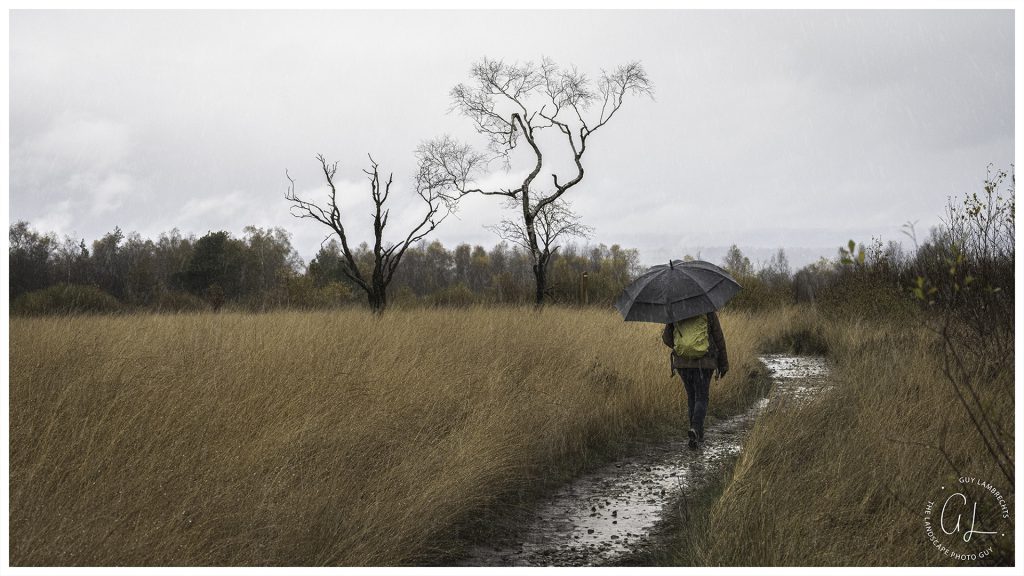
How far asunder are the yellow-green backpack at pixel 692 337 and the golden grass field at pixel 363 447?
90 cm

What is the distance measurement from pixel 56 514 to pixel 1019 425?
18.0 feet

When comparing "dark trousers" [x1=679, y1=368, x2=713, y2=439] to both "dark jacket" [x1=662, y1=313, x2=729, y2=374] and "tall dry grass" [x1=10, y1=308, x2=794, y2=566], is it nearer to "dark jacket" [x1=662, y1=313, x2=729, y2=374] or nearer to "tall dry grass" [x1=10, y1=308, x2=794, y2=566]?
"dark jacket" [x1=662, y1=313, x2=729, y2=374]

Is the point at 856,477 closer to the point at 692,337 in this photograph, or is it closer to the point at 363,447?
the point at 692,337

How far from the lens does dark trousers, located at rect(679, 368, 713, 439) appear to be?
22.5ft

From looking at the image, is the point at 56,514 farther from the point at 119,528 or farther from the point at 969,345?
the point at 969,345

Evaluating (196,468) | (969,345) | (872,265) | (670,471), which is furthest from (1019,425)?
(872,265)

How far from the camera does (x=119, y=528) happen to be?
3629mm

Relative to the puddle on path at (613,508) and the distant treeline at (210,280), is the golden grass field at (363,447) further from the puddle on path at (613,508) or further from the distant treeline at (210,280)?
the distant treeline at (210,280)

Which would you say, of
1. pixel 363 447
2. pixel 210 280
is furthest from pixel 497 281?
pixel 363 447

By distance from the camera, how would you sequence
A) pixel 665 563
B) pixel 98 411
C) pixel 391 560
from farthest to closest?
pixel 98 411, pixel 665 563, pixel 391 560

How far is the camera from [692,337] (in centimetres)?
668

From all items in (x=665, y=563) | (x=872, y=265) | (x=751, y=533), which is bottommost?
(x=665, y=563)

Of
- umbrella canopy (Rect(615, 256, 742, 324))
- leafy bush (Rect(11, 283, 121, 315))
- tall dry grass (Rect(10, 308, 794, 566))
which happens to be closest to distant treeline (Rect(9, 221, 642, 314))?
leafy bush (Rect(11, 283, 121, 315))

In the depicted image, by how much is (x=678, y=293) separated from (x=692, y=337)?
1.59ft
